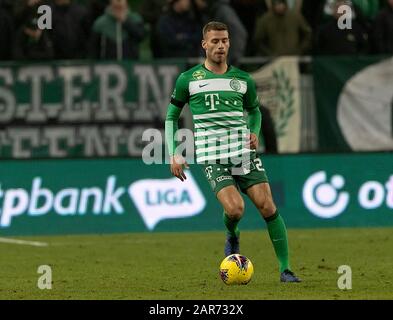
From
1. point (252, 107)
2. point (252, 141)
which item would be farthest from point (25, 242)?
point (252, 141)

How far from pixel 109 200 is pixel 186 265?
4506mm

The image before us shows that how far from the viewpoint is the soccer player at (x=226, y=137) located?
12.6 metres

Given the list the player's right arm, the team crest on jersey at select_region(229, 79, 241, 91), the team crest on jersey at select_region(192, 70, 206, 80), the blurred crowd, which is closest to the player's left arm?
the team crest on jersey at select_region(229, 79, 241, 91)

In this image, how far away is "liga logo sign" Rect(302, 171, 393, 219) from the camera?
62.6ft

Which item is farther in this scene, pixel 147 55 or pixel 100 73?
pixel 147 55

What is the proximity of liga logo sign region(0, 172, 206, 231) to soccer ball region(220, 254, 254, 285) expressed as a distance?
22.0 ft

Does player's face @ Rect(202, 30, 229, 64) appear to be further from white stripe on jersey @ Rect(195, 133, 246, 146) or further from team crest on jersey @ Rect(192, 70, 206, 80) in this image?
white stripe on jersey @ Rect(195, 133, 246, 146)

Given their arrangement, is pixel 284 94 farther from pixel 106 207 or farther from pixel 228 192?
pixel 228 192

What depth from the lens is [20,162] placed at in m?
19.2

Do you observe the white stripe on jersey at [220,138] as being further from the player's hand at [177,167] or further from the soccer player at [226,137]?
the player's hand at [177,167]

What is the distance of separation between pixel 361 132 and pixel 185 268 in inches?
237
